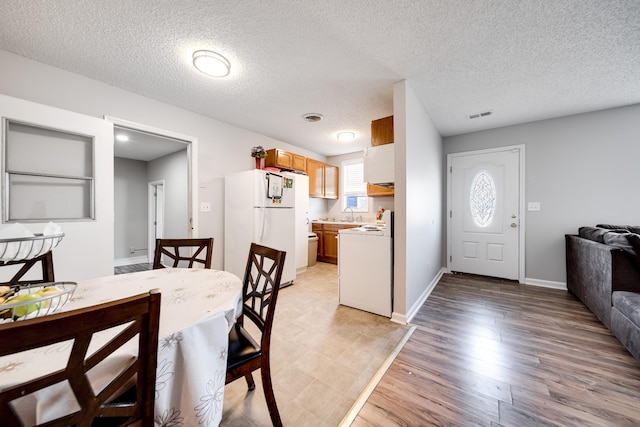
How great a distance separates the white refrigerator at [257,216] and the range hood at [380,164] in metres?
1.38

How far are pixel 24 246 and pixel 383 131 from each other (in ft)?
9.75

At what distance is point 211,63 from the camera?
2.05 metres

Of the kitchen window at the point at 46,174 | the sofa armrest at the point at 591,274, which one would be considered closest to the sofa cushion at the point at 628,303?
the sofa armrest at the point at 591,274

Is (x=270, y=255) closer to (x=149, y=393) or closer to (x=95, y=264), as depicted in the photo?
(x=149, y=393)

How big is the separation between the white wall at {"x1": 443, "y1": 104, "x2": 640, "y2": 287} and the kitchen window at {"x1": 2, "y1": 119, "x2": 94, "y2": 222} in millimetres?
5375

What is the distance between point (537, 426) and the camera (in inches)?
49.4

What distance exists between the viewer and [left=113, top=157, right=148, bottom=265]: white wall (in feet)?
17.1

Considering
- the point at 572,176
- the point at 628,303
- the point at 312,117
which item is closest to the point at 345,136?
the point at 312,117

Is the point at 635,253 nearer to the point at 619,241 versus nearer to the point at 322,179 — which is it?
the point at 619,241

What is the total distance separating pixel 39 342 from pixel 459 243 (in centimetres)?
472

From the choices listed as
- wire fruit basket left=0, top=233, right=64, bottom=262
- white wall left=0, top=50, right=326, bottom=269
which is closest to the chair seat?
wire fruit basket left=0, top=233, right=64, bottom=262

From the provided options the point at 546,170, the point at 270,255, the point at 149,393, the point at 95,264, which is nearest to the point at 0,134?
the point at 95,264

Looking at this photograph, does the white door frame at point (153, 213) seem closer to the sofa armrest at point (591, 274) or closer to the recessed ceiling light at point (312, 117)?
the recessed ceiling light at point (312, 117)

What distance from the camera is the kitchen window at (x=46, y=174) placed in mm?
1872
